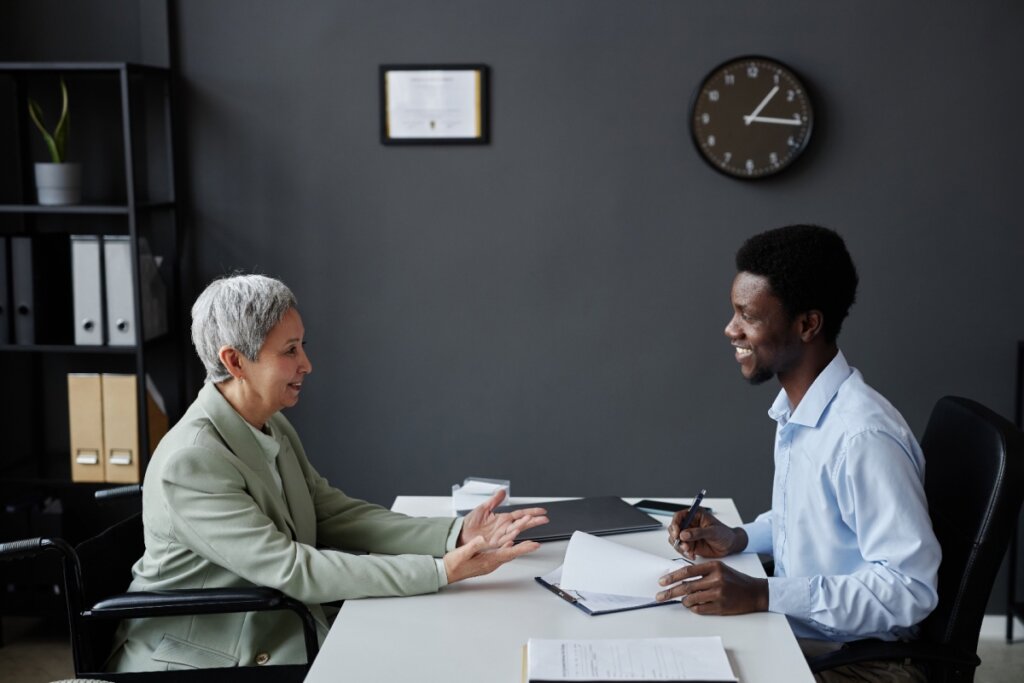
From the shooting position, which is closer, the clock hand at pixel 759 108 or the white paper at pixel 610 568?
the white paper at pixel 610 568

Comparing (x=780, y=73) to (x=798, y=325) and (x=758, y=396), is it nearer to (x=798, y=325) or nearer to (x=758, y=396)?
(x=758, y=396)

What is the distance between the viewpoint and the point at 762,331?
6.48ft

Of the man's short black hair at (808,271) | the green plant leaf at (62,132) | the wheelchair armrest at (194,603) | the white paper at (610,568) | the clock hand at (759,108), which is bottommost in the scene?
the wheelchair armrest at (194,603)

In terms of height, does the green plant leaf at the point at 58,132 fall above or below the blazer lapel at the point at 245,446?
above

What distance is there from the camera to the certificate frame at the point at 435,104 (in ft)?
11.5

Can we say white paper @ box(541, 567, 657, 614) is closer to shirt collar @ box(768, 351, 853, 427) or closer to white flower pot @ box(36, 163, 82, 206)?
shirt collar @ box(768, 351, 853, 427)

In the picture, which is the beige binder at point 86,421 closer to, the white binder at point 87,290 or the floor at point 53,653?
the white binder at point 87,290

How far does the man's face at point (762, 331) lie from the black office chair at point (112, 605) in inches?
36.8

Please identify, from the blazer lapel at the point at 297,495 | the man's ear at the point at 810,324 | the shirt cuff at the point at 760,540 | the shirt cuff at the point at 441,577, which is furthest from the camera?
the shirt cuff at the point at 760,540

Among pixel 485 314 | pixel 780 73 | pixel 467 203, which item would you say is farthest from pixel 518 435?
pixel 780 73

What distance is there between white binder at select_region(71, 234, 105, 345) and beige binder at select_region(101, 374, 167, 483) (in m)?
0.15

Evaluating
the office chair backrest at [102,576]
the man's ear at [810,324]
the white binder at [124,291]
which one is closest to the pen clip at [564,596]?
the man's ear at [810,324]

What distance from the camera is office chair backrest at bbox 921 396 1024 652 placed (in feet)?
5.89

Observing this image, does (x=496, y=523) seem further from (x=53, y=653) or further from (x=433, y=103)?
(x=53, y=653)
